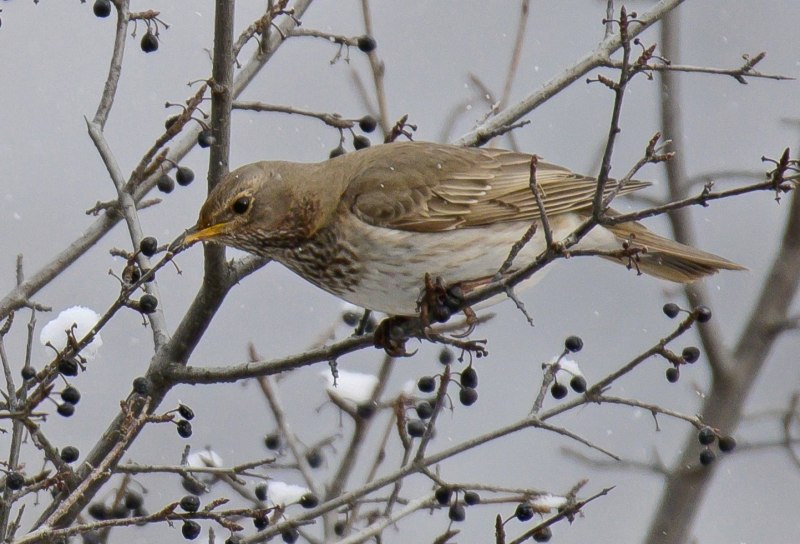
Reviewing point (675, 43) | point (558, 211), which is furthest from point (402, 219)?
point (675, 43)

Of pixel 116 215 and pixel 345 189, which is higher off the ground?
pixel 345 189

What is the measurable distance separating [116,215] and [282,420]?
1169 mm

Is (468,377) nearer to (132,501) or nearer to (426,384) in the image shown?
(426,384)

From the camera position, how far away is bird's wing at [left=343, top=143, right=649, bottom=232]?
5031 millimetres

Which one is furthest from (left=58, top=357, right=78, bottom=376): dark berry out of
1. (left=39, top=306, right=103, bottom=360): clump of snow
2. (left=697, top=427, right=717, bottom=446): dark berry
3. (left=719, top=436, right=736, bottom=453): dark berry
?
(left=719, top=436, right=736, bottom=453): dark berry

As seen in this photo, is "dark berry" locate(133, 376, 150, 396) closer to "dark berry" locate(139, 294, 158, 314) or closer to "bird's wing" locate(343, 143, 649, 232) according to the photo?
"dark berry" locate(139, 294, 158, 314)

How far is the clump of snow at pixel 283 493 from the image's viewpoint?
4.59m

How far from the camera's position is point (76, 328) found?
3.81 meters

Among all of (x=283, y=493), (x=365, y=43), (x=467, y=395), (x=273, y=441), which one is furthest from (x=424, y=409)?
(x=365, y=43)

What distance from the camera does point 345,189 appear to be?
17.0 feet

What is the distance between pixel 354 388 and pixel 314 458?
0.54 meters

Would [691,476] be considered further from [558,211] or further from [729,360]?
[558,211]

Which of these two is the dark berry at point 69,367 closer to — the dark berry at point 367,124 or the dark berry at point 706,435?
the dark berry at point 367,124

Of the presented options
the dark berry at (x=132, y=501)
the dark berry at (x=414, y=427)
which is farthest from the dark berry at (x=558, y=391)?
the dark berry at (x=132, y=501)
